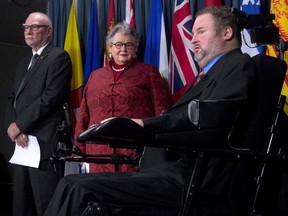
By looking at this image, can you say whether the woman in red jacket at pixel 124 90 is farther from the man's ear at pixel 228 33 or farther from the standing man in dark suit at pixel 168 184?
the standing man in dark suit at pixel 168 184

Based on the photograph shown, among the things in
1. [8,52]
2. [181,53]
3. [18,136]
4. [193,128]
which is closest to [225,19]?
[193,128]

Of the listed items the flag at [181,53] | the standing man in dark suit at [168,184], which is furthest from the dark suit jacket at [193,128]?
the flag at [181,53]

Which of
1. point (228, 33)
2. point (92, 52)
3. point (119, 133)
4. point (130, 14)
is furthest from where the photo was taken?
point (92, 52)

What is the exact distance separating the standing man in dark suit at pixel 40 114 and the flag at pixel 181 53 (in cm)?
71

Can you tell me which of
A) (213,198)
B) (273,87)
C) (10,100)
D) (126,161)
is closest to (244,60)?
(273,87)

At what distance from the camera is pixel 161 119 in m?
1.46

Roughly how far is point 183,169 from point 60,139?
0.91 m

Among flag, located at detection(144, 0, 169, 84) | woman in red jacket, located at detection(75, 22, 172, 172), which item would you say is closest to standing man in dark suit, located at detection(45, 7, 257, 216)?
woman in red jacket, located at detection(75, 22, 172, 172)

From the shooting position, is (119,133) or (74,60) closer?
(119,133)

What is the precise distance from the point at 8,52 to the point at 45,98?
3906mm

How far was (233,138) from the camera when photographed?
158cm

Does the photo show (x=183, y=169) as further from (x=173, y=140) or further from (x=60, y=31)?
(x=60, y=31)

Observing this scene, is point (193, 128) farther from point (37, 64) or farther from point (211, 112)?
point (37, 64)

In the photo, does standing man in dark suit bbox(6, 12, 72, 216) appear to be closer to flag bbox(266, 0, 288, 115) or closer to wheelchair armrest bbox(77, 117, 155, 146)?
flag bbox(266, 0, 288, 115)
